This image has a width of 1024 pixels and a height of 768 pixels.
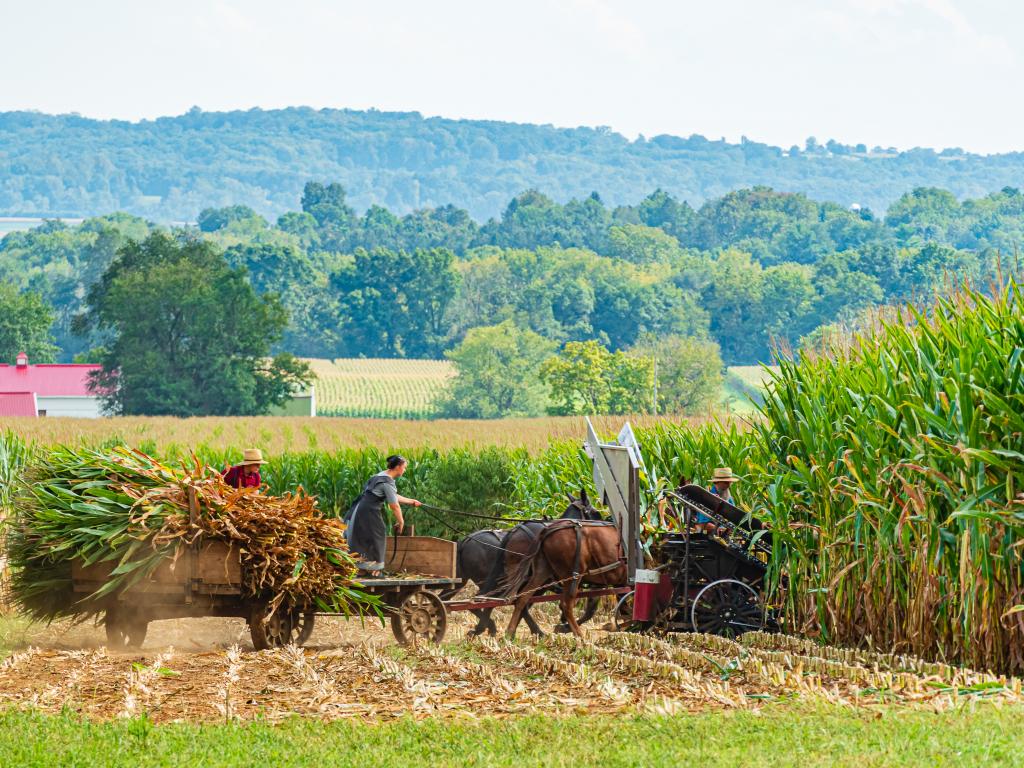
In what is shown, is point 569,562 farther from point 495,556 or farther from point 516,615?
point 495,556

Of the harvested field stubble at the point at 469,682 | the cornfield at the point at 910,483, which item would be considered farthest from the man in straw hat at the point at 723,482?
the harvested field stubble at the point at 469,682

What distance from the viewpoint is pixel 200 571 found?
14219mm

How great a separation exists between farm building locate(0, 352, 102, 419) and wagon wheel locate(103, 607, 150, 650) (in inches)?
3036

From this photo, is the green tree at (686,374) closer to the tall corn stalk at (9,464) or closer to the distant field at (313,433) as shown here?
the distant field at (313,433)

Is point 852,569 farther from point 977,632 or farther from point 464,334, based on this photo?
point 464,334

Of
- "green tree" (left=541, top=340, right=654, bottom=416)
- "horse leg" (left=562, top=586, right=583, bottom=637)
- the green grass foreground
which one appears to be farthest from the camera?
"green tree" (left=541, top=340, right=654, bottom=416)

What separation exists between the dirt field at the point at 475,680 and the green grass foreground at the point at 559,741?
1.58ft

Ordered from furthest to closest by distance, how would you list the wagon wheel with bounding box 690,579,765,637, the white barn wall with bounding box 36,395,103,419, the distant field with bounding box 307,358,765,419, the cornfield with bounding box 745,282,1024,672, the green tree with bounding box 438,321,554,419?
the green tree with bounding box 438,321,554,419
the distant field with bounding box 307,358,765,419
the white barn wall with bounding box 36,395,103,419
the wagon wheel with bounding box 690,579,765,637
the cornfield with bounding box 745,282,1024,672

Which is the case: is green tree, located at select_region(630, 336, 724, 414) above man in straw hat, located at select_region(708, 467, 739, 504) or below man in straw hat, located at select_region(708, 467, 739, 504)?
below

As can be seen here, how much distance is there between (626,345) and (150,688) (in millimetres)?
141994

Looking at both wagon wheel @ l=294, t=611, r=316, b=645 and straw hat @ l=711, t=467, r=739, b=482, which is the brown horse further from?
wagon wheel @ l=294, t=611, r=316, b=645

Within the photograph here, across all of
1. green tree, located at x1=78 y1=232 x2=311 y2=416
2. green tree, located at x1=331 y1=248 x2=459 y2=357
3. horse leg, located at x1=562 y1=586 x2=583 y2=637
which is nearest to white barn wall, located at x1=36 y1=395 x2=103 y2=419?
green tree, located at x1=78 y1=232 x2=311 y2=416

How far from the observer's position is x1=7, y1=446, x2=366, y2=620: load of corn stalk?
1423 cm

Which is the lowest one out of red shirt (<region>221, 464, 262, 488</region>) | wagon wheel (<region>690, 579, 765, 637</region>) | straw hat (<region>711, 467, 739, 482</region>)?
wagon wheel (<region>690, 579, 765, 637</region>)
